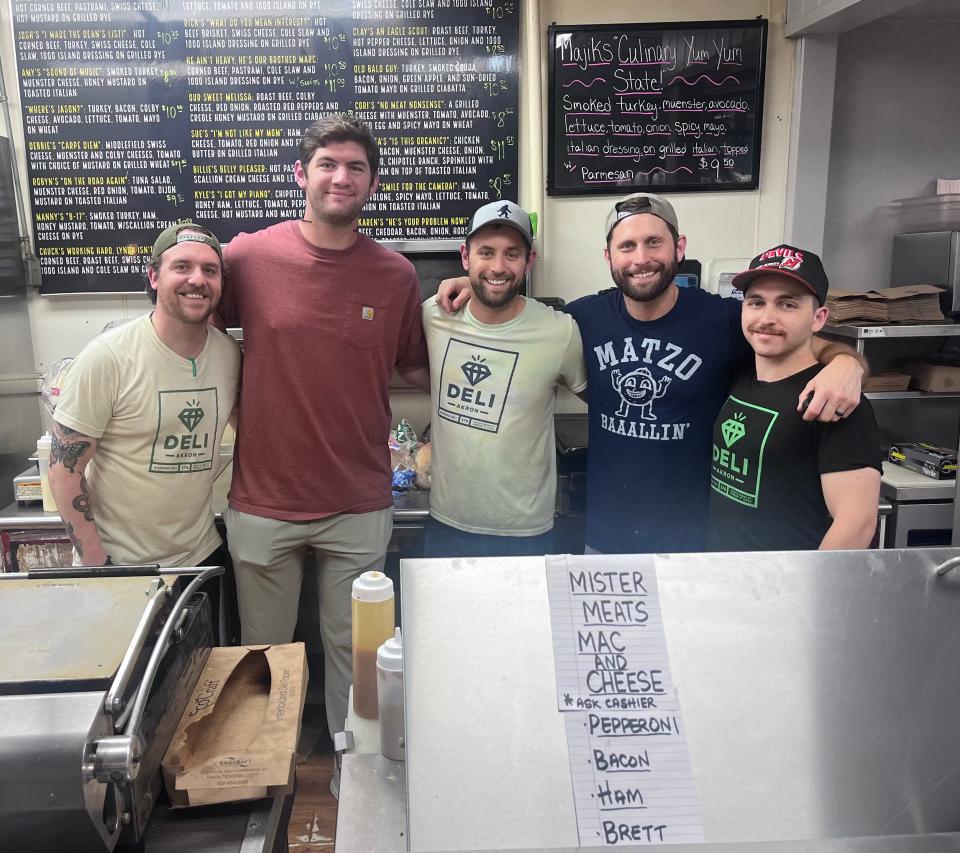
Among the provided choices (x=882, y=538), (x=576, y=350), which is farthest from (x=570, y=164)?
(x=882, y=538)

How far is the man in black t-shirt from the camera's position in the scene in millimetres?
1444

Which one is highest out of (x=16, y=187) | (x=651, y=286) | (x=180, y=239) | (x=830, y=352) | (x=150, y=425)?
(x=16, y=187)

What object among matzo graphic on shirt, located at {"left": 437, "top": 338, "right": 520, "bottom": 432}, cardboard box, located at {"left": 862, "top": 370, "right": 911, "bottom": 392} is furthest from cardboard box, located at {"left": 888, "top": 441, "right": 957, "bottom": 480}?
matzo graphic on shirt, located at {"left": 437, "top": 338, "right": 520, "bottom": 432}

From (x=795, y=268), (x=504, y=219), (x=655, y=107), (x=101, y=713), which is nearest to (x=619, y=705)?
(x=101, y=713)

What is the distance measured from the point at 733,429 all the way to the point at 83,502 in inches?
61.4

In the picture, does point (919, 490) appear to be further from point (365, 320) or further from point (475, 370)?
point (365, 320)

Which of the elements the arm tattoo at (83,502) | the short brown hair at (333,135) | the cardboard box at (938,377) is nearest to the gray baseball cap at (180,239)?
Result: the short brown hair at (333,135)

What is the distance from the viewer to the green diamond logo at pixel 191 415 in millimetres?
1924

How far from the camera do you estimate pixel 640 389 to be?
1.91 metres

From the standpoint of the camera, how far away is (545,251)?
10.2 feet

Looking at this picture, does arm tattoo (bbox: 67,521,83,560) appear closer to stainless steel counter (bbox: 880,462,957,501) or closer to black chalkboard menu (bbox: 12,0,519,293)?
black chalkboard menu (bbox: 12,0,519,293)

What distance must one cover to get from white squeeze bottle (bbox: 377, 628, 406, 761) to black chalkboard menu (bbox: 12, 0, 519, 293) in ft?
7.44

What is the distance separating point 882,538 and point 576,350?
154cm

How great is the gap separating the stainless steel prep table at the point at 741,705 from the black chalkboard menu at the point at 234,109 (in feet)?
7.78
